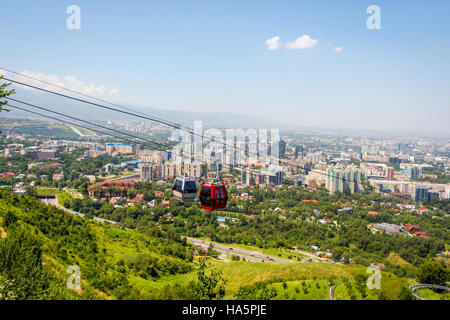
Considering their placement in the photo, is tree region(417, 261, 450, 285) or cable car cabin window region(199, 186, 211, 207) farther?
tree region(417, 261, 450, 285)

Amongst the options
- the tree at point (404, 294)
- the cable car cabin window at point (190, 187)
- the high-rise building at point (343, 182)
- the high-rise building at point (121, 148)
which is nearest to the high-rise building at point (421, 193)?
the high-rise building at point (343, 182)

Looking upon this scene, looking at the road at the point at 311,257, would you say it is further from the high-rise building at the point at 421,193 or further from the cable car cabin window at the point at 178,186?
the high-rise building at the point at 421,193

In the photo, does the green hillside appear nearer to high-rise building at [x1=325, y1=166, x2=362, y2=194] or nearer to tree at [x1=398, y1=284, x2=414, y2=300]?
tree at [x1=398, y1=284, x2=414, y2=300]

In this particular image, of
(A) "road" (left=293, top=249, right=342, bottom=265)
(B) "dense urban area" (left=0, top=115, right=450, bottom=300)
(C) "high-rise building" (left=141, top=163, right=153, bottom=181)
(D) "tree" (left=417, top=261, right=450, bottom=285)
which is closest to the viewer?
(B) "dense urban area" (left=0, top=115, right=450, bottom=300)

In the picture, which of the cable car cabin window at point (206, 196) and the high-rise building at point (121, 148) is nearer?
the cable car cabin window at point (206, 196)

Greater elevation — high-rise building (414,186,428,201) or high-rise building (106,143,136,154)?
high-rise building (106,143,136,154)

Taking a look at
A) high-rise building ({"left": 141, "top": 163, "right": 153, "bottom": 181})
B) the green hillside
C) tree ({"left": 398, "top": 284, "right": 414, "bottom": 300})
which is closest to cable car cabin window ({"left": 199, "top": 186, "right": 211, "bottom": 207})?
the green hillside

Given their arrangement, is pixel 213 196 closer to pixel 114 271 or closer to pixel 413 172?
pixel 114 271

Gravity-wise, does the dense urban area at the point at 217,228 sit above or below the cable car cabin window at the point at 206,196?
below

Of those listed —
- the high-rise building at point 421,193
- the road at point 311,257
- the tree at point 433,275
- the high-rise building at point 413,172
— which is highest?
the tree at point 433,275
